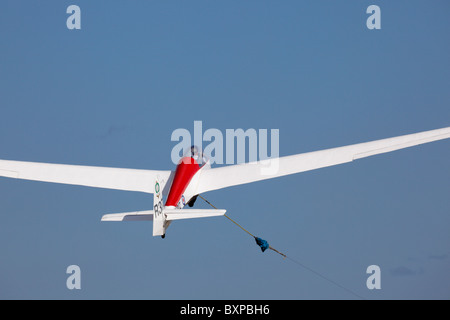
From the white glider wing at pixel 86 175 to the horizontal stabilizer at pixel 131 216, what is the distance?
6.31m

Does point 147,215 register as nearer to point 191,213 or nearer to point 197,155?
point 191,213

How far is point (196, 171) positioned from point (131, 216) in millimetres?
7629

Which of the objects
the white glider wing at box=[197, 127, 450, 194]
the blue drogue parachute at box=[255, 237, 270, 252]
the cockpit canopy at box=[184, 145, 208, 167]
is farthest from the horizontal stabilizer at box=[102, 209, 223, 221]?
the cockpit canopy at box=[184, 145, 208, 167]

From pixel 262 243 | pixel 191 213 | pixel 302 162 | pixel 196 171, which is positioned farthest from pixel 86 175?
pixel 262 243

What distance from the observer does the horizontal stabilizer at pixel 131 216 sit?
88.9 ft

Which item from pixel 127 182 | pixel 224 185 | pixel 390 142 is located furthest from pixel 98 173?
pixel 390 142

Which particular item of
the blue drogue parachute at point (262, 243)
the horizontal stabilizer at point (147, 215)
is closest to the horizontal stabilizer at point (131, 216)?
the horizontal stabilizer at point (147, 215)

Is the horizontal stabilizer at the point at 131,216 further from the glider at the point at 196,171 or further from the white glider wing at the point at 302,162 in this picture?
the white glider wing at the point at 302,162

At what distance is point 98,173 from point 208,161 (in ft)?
18.7

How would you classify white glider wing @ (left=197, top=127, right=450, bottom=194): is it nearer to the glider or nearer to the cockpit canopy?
the glider

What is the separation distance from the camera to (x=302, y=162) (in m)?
34.2

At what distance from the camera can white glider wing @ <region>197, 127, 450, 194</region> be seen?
3356 centimetres

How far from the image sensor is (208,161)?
36656 millimetres

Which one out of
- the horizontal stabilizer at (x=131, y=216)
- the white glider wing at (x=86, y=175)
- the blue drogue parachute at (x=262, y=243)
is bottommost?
the blue drogue parachute at (x=262, y=243)
